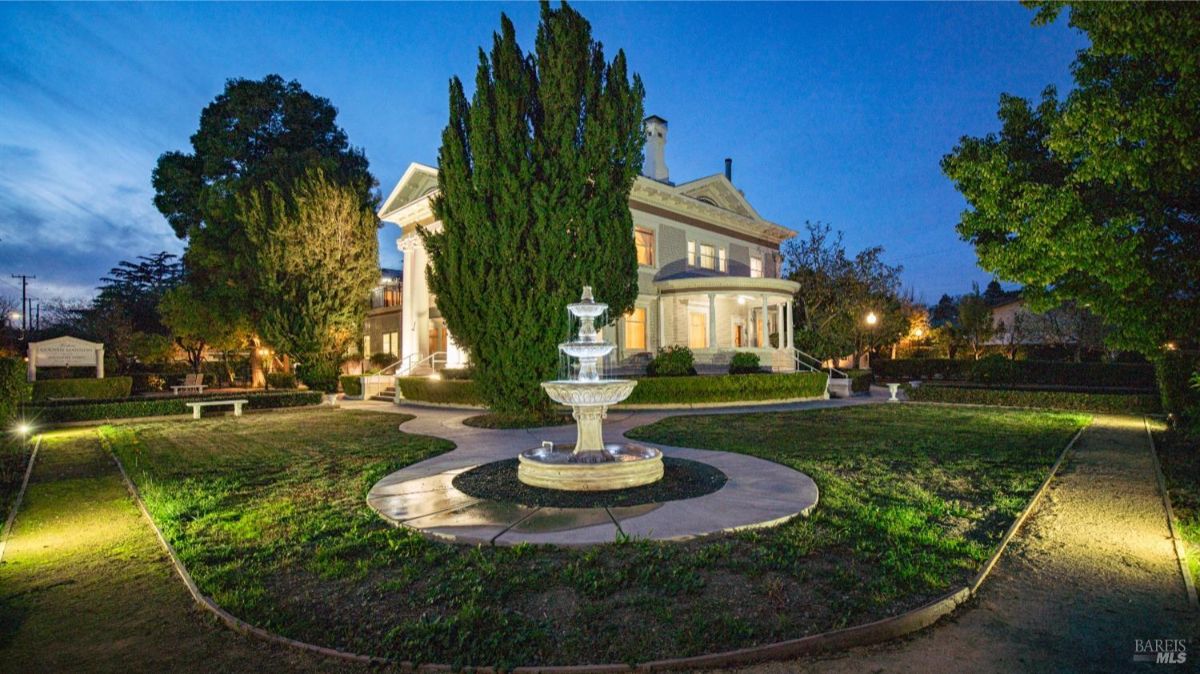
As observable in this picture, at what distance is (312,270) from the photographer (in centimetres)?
2108

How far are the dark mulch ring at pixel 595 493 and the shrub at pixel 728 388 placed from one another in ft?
30.4

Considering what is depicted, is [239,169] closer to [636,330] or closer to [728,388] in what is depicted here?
[636,330]

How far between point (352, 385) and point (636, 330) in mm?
11867

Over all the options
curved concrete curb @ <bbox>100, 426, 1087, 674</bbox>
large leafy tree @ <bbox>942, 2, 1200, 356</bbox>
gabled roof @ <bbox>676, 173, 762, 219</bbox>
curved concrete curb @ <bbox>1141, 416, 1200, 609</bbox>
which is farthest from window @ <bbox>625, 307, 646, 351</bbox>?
curved concrete curb @ <bbox>100, 426, 1087, 674</bbox>

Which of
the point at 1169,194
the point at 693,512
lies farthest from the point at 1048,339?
the point at 693,512

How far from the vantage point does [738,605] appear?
3.54 meters

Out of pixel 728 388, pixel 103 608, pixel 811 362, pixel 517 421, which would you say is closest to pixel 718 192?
pixel 811 362

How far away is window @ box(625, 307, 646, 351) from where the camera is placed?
21750mm

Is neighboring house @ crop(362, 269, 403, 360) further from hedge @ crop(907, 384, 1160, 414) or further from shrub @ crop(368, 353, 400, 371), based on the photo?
hedge @ crop(907, 384, 1160, 414)

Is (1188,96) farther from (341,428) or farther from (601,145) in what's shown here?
(341,428)

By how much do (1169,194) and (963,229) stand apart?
8.41ft

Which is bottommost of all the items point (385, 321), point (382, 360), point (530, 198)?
point (382, 360)

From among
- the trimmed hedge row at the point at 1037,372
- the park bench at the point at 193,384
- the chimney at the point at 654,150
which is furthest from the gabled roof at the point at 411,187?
the trimmed hedge row at the point at 1037,372

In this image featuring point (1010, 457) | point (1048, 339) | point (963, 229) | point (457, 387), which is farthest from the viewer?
point (1048, 339)
